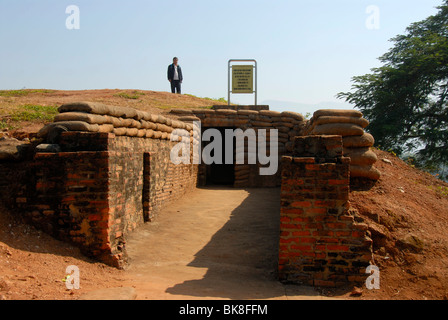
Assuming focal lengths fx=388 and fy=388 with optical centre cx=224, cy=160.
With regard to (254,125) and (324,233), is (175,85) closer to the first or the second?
(254,125)

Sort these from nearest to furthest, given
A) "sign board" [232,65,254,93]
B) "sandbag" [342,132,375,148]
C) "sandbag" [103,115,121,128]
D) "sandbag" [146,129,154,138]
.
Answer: "sandbag" [103,115,121,128], "sandbag" [342,132,375,148], "sandbag" [146,129,154,138], "sign board" [232,65,254,93]

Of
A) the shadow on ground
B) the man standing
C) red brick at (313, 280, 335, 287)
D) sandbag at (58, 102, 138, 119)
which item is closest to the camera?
the shadow on ground

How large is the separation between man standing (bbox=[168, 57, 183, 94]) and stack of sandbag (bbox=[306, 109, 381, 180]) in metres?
9.53

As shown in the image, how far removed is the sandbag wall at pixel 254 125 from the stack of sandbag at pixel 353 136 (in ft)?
16.9

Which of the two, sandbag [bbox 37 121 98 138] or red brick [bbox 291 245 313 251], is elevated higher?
sandbag [bbox 37 121 98 138]

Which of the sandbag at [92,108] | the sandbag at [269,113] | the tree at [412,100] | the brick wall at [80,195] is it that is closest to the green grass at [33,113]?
the sandbag at [92,108]

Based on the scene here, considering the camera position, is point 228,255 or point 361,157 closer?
point 228,255

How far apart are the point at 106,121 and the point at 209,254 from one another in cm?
248

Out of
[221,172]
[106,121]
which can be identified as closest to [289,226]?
[106,121]

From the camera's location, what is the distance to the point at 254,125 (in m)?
12.0

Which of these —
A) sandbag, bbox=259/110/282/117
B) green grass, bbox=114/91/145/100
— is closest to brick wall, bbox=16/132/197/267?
sandbag, bbox=259/110/282/117

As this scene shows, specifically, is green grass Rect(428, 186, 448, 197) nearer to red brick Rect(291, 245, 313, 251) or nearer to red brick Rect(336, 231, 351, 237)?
red brick Rect(336, 231, 351, 237)

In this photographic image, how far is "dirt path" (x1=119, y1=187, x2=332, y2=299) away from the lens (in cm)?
421
